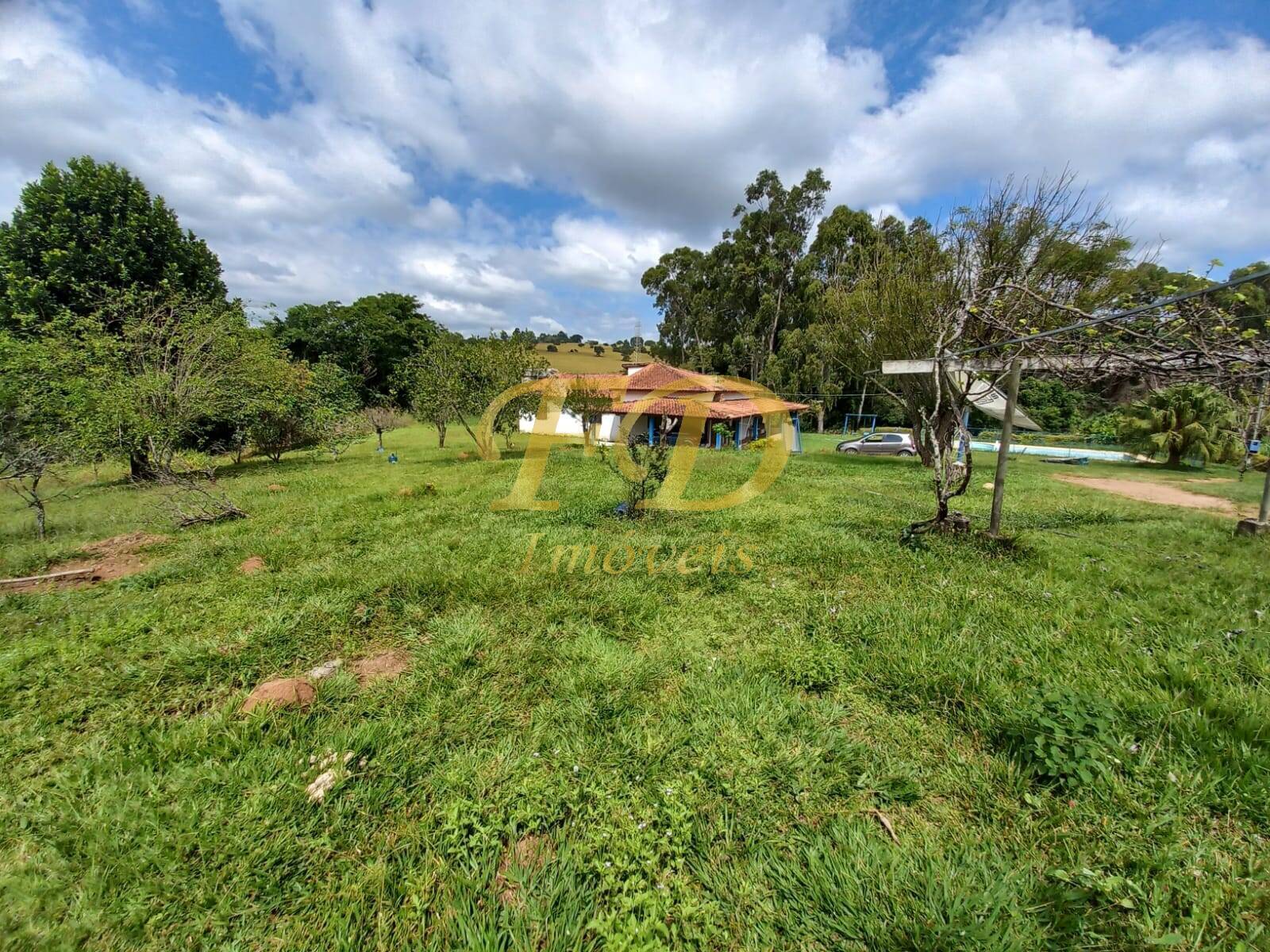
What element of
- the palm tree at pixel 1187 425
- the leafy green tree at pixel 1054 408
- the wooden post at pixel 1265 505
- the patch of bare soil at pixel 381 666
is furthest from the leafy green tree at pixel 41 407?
the leafy green tree at pixel 1054 408

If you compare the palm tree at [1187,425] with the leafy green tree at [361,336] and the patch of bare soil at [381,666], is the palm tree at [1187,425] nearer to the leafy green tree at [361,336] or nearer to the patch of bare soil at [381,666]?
the patch of bare soil at [381,666]

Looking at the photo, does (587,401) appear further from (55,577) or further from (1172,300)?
(1172,300)

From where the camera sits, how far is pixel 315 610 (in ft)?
13.0

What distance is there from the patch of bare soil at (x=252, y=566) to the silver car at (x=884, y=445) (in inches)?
854

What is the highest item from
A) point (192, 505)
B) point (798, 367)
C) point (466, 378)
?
point (798, 367)

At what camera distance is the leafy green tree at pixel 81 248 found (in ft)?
41.0

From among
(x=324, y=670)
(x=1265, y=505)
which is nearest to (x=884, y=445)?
(x=1265, y=505)

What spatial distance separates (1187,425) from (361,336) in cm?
4642

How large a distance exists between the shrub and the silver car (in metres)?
20.1

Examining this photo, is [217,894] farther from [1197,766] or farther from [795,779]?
[1197,766]

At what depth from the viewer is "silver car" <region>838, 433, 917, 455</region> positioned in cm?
2020

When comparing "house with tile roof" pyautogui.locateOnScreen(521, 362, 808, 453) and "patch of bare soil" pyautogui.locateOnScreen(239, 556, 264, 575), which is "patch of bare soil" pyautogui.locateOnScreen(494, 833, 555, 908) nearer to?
"patch of bare soil" pyautogui.locateOnScreen(239, 556, 264, 575)

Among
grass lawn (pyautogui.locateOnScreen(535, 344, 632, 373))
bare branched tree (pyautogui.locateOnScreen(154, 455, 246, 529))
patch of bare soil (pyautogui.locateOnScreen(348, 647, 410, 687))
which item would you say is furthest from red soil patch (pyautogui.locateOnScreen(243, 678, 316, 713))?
grass lawn (pyautogui.locateOnScreen(535, 344, 632, 373))

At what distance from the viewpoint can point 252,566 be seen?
511 cm
